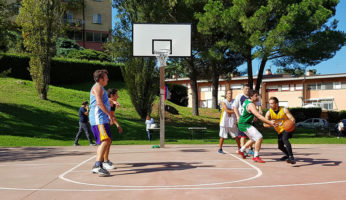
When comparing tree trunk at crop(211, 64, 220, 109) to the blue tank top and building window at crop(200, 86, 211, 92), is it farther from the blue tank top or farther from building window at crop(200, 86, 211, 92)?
building window at crop(200, 86, 211, 92)

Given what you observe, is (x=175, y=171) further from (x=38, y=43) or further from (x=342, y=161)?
(x=38, y=43)

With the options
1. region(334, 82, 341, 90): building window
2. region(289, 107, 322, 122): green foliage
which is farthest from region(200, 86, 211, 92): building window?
region(334, 82, 341, 90): building window

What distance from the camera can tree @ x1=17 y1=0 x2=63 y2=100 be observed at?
78.0 ft

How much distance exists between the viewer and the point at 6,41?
828 inches

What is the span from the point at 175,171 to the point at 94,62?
3137 centimetres

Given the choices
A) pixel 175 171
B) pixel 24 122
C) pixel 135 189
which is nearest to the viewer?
pixel 135 189

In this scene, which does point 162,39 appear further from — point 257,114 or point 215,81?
point 215,81

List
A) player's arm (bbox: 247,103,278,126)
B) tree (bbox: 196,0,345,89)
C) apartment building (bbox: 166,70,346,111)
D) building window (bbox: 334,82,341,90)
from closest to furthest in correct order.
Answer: player's arm (bbox: 247,103,278,126) < tree (bbox: 196,0,345,89) < building window (bbox: 334,82,341,90) < apartment building (bbox: 166,70,346,111)

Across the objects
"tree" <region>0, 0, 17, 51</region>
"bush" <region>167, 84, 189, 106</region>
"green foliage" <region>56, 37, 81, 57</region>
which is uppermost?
"green foliage" <region>56, 37, 81, 57</region>

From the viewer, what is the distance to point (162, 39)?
48.0 feet

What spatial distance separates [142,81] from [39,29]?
292 inches

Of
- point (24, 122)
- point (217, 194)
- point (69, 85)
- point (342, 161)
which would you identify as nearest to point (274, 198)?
point (217, 194)

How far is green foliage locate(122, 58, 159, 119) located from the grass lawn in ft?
4.15

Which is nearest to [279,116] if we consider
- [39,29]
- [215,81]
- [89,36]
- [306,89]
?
[39,29]
